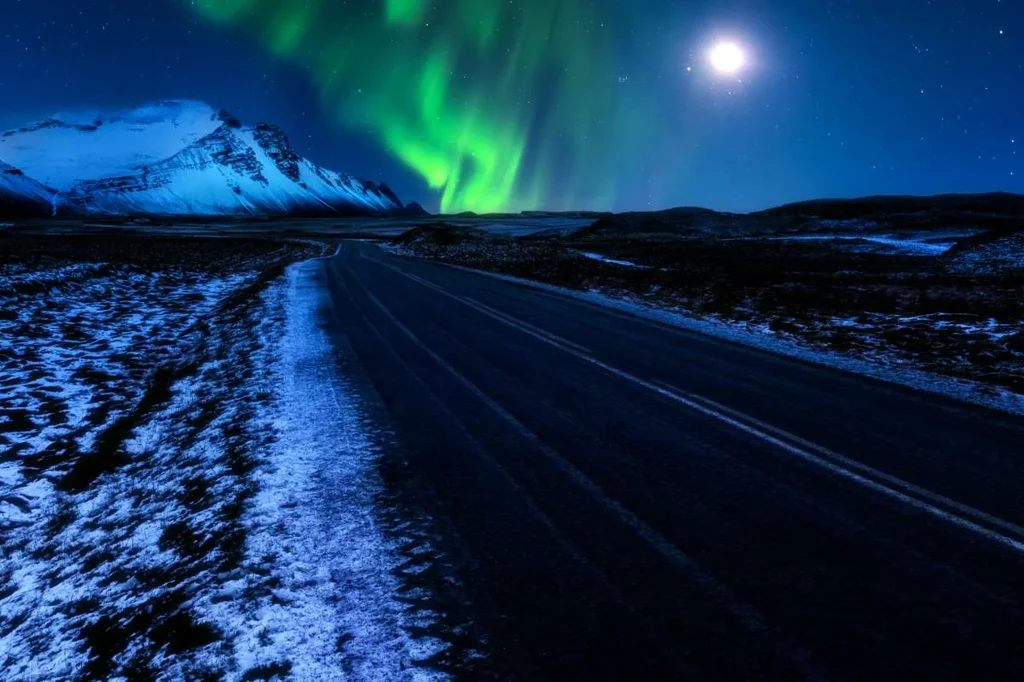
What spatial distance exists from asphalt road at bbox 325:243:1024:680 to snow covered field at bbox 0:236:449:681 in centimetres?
60

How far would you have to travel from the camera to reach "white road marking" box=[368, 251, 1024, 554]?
3.91 m

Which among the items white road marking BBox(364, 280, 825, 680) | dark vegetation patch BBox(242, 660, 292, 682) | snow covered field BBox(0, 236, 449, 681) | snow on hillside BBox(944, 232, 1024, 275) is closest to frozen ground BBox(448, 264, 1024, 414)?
white road marking BBox(364, 280, 825, 680)

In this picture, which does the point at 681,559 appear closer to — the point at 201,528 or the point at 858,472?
the point at 858,472

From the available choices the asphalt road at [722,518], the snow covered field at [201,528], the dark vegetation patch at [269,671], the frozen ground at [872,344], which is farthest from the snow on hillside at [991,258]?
the dark vegetation patch at [269,671]

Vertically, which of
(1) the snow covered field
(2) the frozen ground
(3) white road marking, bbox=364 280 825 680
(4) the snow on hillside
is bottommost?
(1) the snow covered field

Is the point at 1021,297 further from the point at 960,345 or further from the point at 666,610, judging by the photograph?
the point at 666,610

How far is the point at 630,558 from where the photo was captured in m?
3.58

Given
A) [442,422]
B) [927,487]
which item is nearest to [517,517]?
[442,422]

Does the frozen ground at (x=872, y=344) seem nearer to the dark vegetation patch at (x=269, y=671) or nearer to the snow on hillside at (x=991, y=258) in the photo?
the dark vegetation patch at (x=269, y=671)

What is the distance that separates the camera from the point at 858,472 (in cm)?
483

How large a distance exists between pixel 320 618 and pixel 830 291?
710 inches

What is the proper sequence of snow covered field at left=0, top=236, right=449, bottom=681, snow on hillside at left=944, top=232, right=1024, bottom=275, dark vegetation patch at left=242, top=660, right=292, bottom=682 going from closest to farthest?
dark vegetation patch at left=242, top=660, right=292, bottom=682
snow covered field at left=0, top=236, right=449, bottom=681
snow on hillside at left=944, top=232, right=1024, bottom=275

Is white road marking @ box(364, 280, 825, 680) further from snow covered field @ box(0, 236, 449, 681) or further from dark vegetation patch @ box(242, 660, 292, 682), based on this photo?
dark vegetation patch @ box(242, 660, 292, 682)

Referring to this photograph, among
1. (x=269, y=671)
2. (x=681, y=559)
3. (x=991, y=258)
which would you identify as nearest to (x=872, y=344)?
(x=681, y=559)
